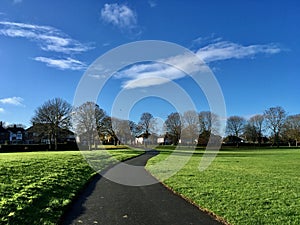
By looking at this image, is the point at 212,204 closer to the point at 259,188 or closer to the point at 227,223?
the point at 227,223

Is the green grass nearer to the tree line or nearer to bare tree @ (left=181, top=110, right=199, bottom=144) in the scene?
the tree line

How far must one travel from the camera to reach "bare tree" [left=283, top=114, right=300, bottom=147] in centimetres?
9764

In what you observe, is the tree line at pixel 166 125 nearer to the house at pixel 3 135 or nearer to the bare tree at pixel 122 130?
the bare tree at pixel 122 130

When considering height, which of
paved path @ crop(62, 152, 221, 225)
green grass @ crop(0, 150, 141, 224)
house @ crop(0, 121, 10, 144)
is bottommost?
paved path @ crop(62, 152, 221, 225)

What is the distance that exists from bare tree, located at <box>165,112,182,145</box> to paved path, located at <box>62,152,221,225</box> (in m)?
79.9

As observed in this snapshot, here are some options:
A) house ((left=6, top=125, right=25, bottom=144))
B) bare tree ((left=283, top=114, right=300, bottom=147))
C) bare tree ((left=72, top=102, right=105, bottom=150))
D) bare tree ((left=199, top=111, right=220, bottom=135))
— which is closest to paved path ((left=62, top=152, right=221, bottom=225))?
bare tree ((left=72, top=102, right=105, bottom=150))

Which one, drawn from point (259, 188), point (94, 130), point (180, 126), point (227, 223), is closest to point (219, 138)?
point (180, 126)

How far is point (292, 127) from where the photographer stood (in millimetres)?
101062

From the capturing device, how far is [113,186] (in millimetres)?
14883

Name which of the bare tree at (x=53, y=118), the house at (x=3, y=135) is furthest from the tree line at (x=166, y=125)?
the house at (x=3, y=135)

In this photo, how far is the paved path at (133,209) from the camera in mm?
8261

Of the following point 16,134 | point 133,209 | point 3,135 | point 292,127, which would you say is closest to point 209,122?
point 292,127

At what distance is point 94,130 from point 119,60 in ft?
144

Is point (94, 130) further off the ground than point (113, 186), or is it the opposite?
point (94, 130)
